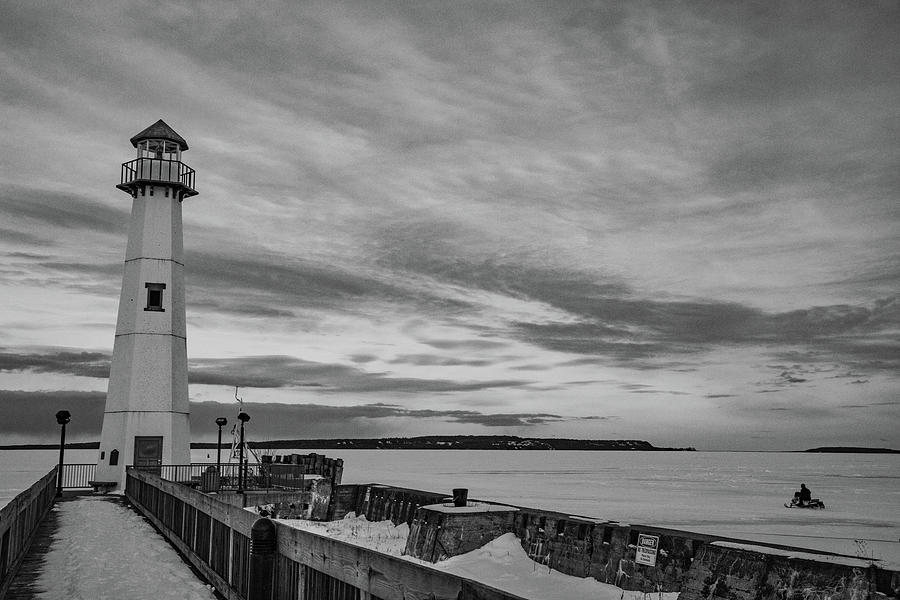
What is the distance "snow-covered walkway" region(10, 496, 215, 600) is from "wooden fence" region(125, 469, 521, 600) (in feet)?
1.42

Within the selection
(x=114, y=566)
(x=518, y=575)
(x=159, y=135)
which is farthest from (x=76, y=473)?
(x=518, y=575)

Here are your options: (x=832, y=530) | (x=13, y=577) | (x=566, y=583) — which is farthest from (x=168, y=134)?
(x=832, y=530)

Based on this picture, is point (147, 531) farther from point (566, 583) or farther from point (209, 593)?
point (566, 583)

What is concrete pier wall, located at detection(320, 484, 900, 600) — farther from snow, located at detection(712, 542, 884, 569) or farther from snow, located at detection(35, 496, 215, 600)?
snow, located at detection(35, 496, 215, 600)

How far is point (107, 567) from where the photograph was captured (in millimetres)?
14180

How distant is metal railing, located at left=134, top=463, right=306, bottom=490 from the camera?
1238 inches

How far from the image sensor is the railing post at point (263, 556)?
8.45m

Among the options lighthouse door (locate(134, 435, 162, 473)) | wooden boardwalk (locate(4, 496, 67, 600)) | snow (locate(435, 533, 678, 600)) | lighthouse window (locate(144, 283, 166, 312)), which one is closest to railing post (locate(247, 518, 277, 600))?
snow (locate(435, 533, 678, 600))

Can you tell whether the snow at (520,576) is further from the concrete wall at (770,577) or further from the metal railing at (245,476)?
the metal railing at (245,476)

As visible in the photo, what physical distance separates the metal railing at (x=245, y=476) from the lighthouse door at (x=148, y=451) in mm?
775

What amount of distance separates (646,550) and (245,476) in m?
24.0

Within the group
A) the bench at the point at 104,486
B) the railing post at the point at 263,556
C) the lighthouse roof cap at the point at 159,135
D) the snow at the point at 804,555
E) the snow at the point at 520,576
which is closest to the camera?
the railing post at the point at 263,556

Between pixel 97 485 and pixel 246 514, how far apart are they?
27366mm

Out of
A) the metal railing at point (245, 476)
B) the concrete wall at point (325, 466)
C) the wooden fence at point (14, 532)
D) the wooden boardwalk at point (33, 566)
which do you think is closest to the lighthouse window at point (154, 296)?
the metal railing at point (245, 476)
